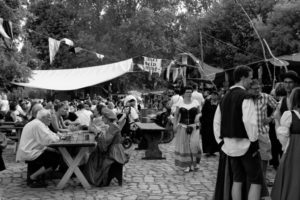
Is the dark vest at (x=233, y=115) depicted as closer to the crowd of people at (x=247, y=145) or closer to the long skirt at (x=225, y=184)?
the crowd of people at (x=247, y=145)

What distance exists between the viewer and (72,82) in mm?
20422

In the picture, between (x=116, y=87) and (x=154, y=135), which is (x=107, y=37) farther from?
(x=154, y=135)

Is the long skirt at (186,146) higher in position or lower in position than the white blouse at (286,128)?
lower

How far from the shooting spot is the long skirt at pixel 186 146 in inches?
314

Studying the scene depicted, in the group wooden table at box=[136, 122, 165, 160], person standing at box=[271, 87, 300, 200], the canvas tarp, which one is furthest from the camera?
the canvas tarp

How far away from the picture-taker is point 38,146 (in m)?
6.66

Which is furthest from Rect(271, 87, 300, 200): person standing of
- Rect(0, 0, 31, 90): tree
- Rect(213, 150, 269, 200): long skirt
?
Rect(0, 0, 31, 90): tree

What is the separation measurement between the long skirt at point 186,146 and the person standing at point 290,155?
10.9ft

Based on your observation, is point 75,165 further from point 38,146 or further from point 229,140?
point 229,140

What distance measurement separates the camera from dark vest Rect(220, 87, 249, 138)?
4.35 metres

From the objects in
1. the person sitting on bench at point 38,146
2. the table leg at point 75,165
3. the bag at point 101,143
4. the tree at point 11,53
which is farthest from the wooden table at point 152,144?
the tree at point 11,53

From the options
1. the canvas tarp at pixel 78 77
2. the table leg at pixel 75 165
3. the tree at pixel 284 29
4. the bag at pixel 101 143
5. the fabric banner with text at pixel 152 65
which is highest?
the tree at pixel 284 29

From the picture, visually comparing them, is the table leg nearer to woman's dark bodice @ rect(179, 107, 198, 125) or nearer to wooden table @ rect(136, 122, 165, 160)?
woman's dark bodice @ rect(179, 107, 198, 125)

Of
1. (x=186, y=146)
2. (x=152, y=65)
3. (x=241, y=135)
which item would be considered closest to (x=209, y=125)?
(x=186, y=146)
